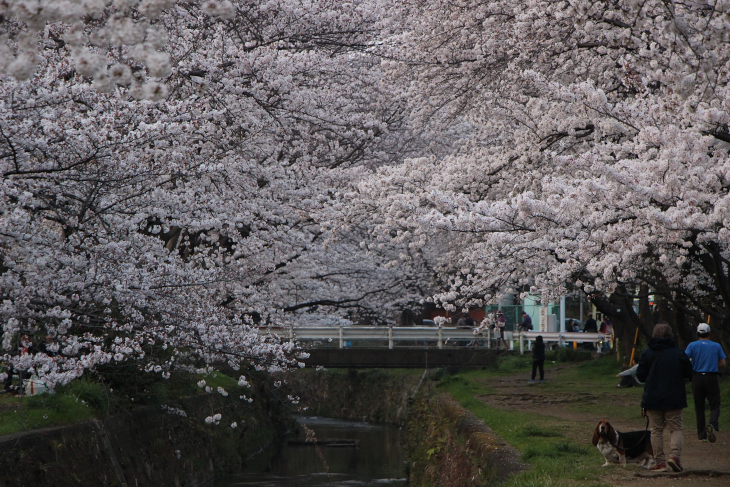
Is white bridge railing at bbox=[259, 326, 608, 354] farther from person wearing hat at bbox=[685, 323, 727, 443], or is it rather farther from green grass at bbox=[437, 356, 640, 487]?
person wearing hat at bbox=[685, 323, 727, 443]

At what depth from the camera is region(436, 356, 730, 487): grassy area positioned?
309 inches

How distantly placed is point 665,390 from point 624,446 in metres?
0.81

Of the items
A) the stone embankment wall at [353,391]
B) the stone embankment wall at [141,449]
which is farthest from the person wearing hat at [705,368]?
the stone embankment wall at [353,391]

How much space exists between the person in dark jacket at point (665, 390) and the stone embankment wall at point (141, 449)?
6505mm

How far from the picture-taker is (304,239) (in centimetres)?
1769

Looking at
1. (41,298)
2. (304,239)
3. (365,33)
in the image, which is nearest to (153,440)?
(41,298)

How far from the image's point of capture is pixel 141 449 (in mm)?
12070

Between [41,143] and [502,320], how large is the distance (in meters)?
20.3

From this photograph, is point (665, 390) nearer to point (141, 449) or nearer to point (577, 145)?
point (577, 145)

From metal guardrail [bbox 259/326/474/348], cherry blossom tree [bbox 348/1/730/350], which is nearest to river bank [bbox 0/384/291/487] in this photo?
metal guardrail [bbox 259/326/474/348]

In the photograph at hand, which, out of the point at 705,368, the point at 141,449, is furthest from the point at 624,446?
the point at 141,449

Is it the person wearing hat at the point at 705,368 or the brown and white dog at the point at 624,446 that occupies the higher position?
the person wearing hat at the point at 705,368

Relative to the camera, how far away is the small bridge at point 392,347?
23438 mm

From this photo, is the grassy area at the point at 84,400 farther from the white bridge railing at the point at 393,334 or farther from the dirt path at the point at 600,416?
the white bridge railing at the point at 393,334
